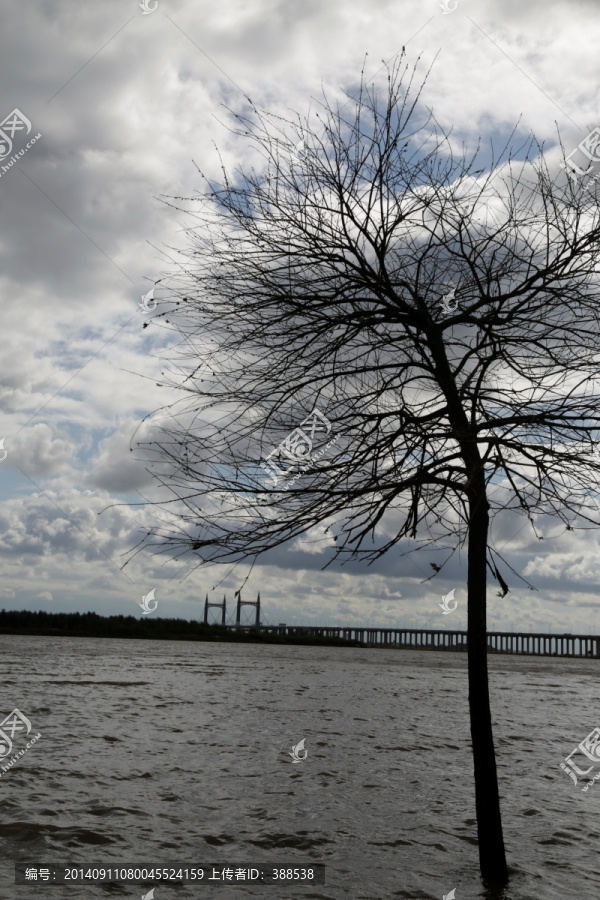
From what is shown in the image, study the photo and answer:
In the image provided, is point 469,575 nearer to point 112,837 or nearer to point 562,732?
point 112,837

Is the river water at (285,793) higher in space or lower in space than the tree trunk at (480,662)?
lower

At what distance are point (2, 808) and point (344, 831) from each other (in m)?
2.65

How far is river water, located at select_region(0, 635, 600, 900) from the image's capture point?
502cm

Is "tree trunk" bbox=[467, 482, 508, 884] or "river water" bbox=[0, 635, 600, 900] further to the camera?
"river water" bbox=[0, 635, 600, 900]

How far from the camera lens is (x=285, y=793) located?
7070 millimetres

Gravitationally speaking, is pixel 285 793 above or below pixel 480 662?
below

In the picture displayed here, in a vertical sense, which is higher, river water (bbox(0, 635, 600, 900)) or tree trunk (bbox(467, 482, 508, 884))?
tree trunk (bbox(467, 482, 508, 884))

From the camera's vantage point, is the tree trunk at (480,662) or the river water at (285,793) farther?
the river water at (285,793)

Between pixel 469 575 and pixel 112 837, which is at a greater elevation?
pixel 469 575

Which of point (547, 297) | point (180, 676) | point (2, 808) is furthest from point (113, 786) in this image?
point (180, 676)

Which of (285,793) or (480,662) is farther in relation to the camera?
(285,793)

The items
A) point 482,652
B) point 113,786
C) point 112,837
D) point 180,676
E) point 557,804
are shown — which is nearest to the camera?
point 482,652

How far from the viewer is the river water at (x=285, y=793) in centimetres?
502

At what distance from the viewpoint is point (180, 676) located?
17.6m
